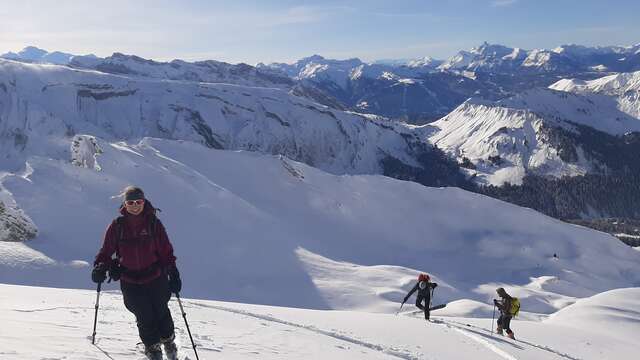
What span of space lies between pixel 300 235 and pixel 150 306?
167 feet

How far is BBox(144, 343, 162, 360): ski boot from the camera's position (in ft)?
32.7

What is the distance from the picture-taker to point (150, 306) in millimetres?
9711

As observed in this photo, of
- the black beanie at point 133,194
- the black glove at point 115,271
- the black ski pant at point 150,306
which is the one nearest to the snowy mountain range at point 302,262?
the black ski pant at point 150,306

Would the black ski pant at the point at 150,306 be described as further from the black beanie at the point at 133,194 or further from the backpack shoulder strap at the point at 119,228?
the black beanie at the point at 133,194

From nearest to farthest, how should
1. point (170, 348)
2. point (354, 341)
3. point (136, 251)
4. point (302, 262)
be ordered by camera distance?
1. point (136, 251)
2. point (170, 348)
3. point (354, 341)
4. point (302, 262)

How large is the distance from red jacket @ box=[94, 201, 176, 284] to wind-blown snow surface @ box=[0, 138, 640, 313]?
27490 mm

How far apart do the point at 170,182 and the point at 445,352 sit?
159 ft

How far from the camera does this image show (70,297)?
17.9 m

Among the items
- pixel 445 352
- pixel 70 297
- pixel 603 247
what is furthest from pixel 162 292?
pixel 603 247

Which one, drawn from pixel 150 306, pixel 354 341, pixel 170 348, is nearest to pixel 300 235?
pixel 354 341

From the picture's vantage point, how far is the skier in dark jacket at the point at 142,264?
946 cm

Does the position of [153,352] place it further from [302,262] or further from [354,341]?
[302,262]

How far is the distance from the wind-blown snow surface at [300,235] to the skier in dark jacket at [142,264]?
27314 millimetres

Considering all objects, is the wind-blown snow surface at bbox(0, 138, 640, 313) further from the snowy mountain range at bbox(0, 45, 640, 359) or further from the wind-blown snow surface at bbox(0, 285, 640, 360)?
the wind-blown snow surface at bbox(0, 285, 640, 360)
